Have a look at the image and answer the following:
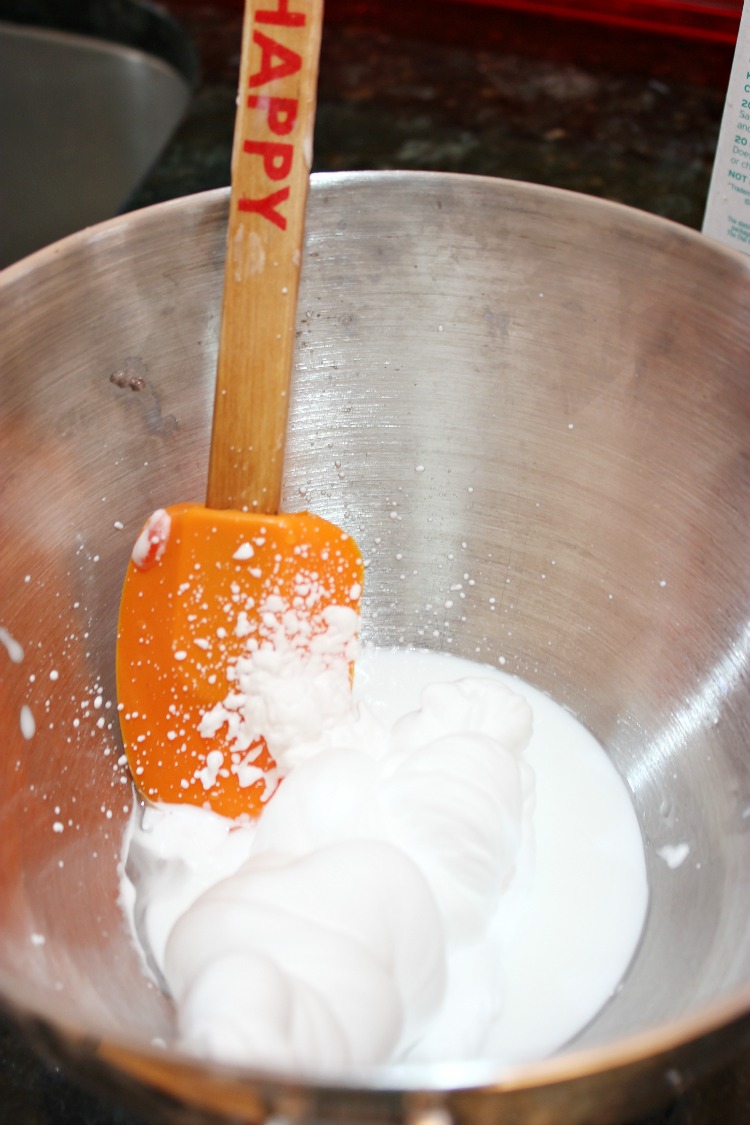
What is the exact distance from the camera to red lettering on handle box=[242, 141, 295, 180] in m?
0.61

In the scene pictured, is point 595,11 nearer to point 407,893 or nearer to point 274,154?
point 274,154

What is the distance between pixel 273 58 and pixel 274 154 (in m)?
0.05

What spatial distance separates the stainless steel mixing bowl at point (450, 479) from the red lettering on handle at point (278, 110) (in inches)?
3.3

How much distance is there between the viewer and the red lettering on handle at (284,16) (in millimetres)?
589

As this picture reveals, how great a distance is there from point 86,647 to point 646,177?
744 millimetres

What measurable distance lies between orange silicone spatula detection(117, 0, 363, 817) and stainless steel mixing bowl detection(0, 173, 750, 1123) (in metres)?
0.04

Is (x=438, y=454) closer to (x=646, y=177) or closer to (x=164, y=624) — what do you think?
(x=164, y=624)

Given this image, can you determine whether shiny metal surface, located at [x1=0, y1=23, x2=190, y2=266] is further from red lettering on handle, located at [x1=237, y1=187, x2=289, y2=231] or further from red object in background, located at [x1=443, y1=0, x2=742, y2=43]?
red lettering on handle, located at [x1=237, y1=187, x2=289, y2=231]

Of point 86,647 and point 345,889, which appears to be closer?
point 345,889

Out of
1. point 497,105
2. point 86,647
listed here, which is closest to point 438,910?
point 86,647

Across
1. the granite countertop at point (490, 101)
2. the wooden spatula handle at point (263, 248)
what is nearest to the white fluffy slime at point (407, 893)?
the wooden spatula handle at point (263, 248)

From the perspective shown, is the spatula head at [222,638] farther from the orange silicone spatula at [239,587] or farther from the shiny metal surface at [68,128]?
the shiny metal surface at [68,128]

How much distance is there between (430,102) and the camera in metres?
1.14

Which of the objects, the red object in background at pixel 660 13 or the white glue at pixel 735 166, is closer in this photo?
the white glue at pixel 735 166
